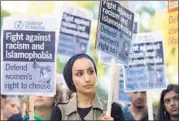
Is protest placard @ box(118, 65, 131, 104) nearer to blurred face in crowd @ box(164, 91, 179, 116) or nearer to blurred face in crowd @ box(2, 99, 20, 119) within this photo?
blurred face in crowd @ box(164, 91, 179, 116)

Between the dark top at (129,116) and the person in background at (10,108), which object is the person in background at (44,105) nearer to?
the person in background at (10,108)

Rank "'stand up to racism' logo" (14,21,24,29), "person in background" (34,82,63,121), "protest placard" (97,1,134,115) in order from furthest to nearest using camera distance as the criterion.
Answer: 1. "person in background" (34,82,63,121)
2. "'stand up to racism' logo" (14,21,24,29)
3. "protest placard" (97,1,134,115)

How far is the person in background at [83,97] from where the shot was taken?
3.30 m

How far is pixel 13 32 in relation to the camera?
338cm

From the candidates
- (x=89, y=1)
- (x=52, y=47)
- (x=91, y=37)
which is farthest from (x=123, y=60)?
(x=89, y=1)

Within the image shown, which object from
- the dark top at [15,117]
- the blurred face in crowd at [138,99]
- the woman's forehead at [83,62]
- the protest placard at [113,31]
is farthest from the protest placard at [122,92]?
the dark top at [15,117]

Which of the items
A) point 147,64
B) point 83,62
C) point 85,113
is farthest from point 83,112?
point 147,64

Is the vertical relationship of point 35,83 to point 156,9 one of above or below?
below

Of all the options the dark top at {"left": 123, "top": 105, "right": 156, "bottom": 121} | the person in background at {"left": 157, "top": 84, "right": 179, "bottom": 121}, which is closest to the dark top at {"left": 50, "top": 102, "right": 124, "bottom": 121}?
the person in background at {"left": 157, "top": 84, "right": 179, "bottom": 121}

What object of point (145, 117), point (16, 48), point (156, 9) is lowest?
point (145, 117)

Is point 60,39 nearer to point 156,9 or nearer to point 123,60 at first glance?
point 123,60

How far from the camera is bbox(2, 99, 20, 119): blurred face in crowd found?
4203 mm

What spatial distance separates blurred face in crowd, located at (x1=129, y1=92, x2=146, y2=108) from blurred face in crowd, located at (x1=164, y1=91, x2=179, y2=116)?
31 cm

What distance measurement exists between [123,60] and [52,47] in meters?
0.53
